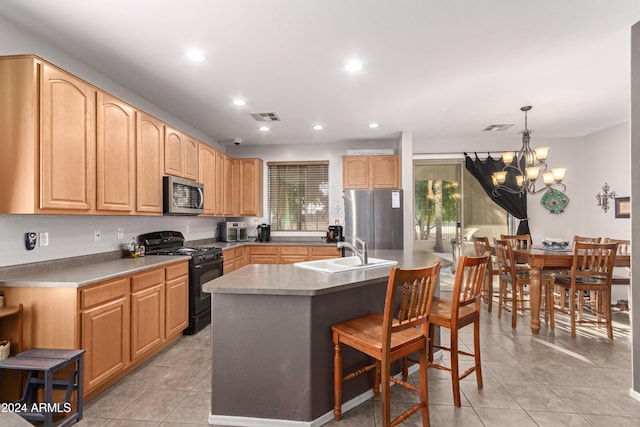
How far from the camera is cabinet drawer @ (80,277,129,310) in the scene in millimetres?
2069

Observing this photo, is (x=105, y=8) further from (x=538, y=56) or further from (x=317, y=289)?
(x=538, y=56)

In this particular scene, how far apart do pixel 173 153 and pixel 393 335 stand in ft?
9.99

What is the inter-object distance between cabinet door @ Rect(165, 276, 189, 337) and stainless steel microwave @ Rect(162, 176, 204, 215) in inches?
30.1

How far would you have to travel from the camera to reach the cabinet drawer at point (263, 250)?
17.0 feet

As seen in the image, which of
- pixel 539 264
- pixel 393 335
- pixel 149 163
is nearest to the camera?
pixel 393 335

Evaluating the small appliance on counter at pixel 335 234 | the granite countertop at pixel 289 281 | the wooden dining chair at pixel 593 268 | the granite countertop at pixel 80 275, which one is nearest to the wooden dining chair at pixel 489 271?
the wooden dining chair at pixel 593 268

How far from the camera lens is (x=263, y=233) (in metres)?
5.57

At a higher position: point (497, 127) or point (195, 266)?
point (497, 127)

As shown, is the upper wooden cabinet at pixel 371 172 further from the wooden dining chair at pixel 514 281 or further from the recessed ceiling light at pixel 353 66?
the recessed ceiling light at pixel 353 66

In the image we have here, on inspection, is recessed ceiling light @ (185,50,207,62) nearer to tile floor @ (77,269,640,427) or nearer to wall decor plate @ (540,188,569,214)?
tile floor @ (77,269,640,427)

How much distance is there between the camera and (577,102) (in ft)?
12.6

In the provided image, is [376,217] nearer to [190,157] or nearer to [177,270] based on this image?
[190,157]

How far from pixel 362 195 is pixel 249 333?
11.2ft

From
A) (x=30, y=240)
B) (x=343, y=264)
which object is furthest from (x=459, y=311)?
(x=30, y=240)
